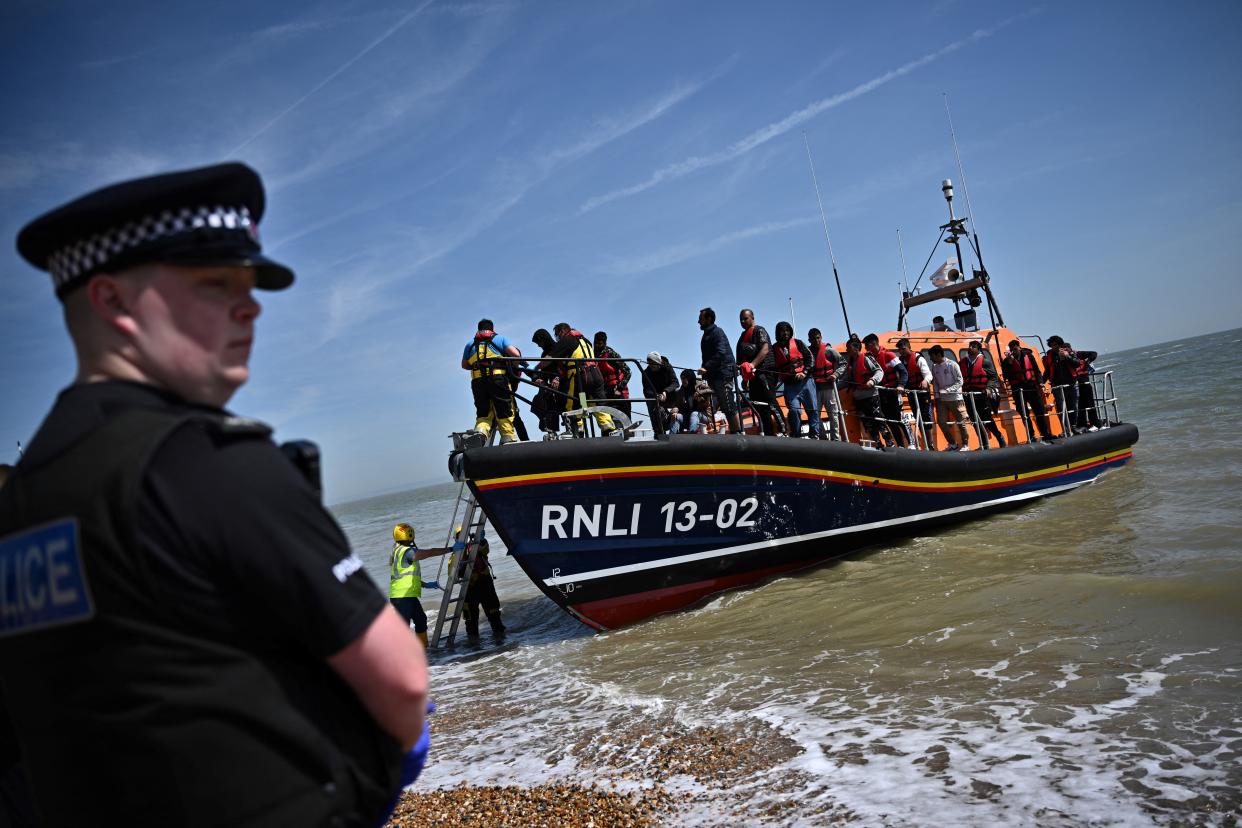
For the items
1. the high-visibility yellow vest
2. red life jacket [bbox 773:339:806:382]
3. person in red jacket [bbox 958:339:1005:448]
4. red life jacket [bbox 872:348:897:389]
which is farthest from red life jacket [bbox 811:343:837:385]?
the high-visibility yellow vest

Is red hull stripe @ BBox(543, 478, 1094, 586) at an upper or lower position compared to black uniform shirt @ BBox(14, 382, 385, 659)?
lower

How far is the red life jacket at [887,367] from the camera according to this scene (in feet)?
33.8

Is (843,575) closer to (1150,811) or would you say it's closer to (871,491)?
(871,491)

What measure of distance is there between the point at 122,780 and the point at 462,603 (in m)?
7.91

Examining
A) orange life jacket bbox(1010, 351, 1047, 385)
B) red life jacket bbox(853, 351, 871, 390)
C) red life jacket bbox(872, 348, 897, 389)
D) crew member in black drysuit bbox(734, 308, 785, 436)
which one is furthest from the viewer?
orange life jacket bbox(1010, 351, 1047, 385)

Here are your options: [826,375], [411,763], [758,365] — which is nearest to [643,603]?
[758,365]

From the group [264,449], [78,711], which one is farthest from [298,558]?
[78,711]

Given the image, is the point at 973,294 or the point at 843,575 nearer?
the point at 843,575

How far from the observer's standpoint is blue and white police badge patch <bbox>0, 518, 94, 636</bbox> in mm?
969

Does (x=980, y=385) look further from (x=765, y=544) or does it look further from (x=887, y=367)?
(x=765, y=544)

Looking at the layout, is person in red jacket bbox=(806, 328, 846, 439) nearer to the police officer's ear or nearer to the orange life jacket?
the orange life jacket

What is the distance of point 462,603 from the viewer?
28.4ft

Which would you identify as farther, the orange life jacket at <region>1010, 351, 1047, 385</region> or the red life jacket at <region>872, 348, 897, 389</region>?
the orange life jacket at <region>1010, 351, 1047, 385</region>

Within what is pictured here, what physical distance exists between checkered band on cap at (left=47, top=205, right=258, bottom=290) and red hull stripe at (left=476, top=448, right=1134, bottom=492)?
221 inches
